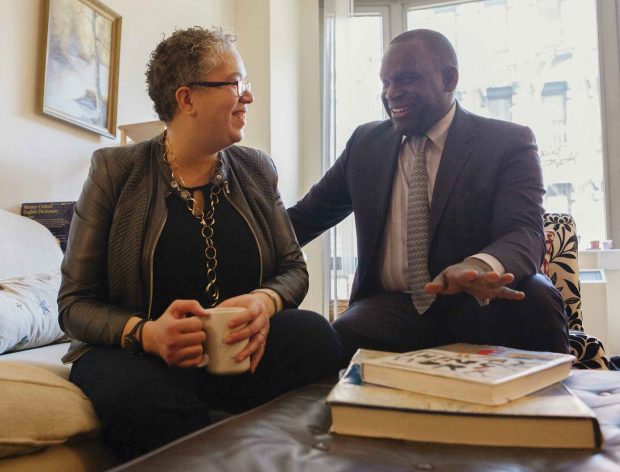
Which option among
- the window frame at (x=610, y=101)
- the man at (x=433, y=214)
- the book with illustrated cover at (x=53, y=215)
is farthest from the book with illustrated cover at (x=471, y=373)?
the window frame at (x=610, y=101)

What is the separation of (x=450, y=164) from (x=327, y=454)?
3.47 ft

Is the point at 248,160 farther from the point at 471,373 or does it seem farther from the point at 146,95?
the point at 146,95

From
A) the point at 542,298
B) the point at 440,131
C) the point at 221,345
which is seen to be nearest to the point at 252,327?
the point at 221,345

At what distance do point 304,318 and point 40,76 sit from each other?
1.51 metres

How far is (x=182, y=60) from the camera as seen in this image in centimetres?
121

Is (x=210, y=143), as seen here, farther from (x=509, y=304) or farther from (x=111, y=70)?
(x=111, y=70)

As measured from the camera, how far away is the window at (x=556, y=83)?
3.67m

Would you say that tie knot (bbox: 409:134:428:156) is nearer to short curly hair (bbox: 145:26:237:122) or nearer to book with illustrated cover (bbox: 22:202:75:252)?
short curly hair (bbox: 145:26:237:122)

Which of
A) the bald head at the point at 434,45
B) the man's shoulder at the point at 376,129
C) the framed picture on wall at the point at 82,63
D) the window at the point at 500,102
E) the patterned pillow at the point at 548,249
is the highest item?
the window at the point at 500,102

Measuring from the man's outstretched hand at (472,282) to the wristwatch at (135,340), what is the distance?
0.50 metres

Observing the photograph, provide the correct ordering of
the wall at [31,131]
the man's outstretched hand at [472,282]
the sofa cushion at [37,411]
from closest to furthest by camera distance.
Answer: the sofa cushion at [37,411] → the man's outstretched hand at [472,282] → the wall at [31,131]

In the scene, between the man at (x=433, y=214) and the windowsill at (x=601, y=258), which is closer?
the man at (x=433, y=214)

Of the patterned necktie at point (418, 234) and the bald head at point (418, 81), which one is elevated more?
the bald head at point (418, 81)

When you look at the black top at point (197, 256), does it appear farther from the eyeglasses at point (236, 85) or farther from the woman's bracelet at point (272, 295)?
the eyeglasses at point (236, 85)
